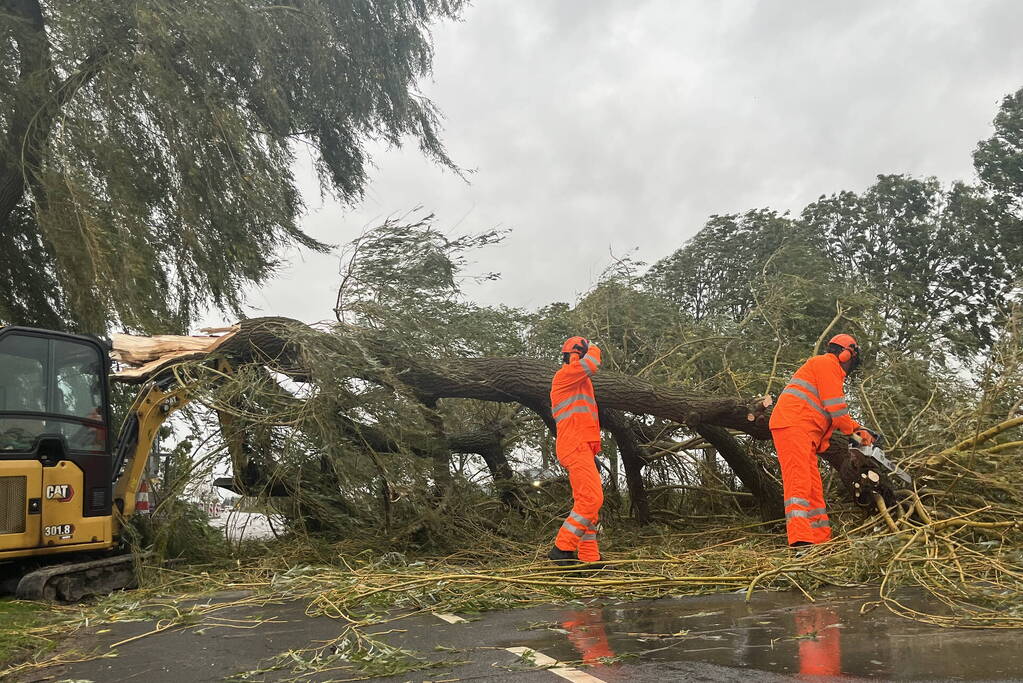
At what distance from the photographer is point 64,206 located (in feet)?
31.9

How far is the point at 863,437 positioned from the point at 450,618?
3851 millimetres

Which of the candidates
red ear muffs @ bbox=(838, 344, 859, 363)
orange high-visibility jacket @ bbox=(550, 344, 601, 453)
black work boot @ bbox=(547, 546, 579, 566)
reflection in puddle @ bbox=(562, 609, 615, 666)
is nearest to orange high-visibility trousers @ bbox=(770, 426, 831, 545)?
red ear muffs @ bbox=(838, 344, 859, 363)

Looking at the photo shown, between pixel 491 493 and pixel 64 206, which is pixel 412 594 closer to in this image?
pixel 491 493

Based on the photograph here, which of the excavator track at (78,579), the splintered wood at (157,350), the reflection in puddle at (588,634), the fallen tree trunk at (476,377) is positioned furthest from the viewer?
the splintered wood at (157,350)

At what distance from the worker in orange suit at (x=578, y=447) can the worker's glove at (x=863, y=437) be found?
6.69ft

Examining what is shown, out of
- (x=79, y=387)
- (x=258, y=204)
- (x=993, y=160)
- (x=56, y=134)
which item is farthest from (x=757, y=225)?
(x=79, y=387)

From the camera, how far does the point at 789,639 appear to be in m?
4.02

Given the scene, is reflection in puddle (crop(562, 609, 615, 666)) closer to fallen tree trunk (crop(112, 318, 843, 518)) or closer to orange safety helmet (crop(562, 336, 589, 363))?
orange safety helmet (crop(562, 336, 589, 363))

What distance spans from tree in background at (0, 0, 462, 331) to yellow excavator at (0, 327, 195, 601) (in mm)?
2155

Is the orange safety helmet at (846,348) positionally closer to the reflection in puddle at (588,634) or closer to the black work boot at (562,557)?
the black work boot at (562,557)

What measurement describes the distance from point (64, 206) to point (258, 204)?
77.4 inches

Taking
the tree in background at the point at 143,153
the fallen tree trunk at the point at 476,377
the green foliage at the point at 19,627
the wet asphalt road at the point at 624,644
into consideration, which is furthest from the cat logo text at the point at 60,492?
the tree in background at the point at 143,153

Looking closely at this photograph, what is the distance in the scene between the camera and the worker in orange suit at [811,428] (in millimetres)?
6871

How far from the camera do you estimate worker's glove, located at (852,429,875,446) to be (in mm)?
7246
